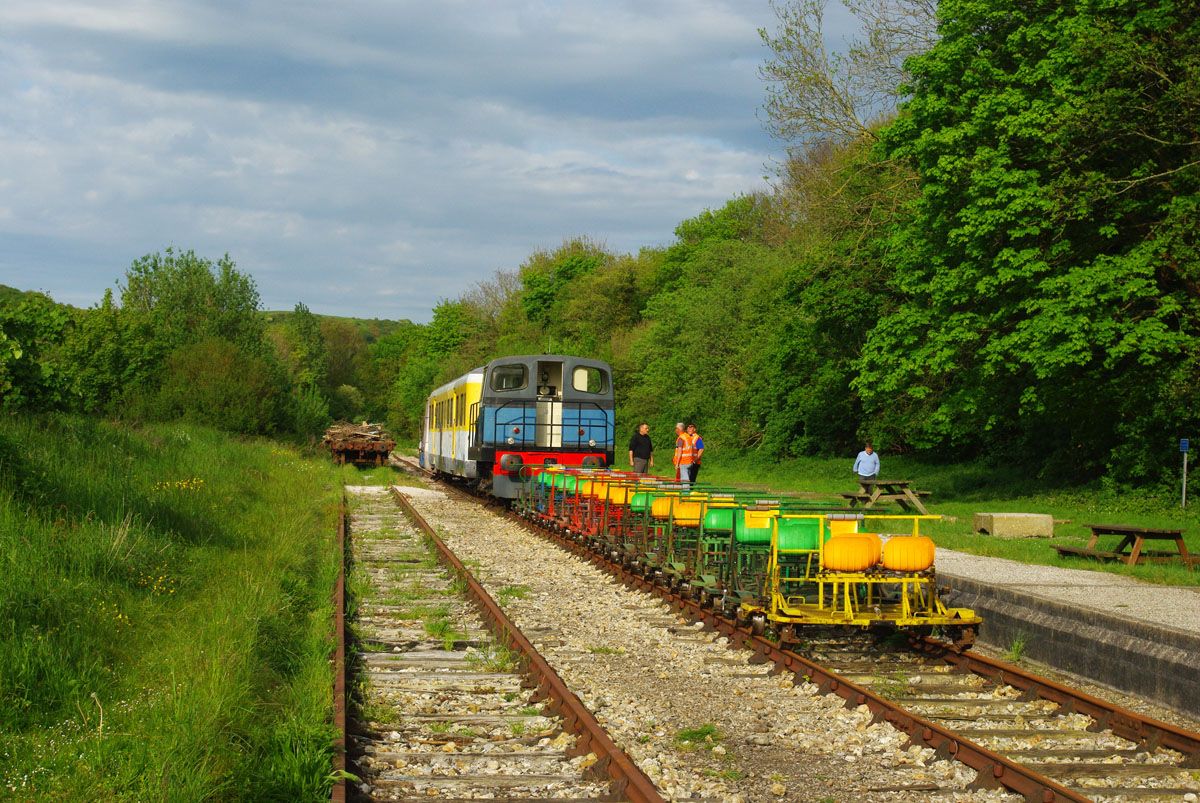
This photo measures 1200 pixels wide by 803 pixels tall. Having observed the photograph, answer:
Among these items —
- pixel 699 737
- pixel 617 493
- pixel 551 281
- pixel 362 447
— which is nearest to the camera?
pixel 699 737

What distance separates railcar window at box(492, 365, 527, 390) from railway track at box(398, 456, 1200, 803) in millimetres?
16567

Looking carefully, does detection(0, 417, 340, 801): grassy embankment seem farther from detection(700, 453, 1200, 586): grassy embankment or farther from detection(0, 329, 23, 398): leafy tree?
detection(700, 453, 1200, 586): grassy embankment

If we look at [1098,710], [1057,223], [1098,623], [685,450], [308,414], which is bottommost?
[1098,710]

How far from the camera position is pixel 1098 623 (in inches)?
386

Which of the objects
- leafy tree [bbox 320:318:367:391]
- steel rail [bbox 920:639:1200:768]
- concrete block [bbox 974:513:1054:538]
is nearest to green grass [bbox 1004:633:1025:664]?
steel rail [bbox 920:639:1200:768]

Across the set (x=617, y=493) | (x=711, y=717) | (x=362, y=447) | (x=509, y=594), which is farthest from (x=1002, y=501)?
(x=362, y=447)

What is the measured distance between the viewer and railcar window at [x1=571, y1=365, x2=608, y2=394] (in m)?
27.1

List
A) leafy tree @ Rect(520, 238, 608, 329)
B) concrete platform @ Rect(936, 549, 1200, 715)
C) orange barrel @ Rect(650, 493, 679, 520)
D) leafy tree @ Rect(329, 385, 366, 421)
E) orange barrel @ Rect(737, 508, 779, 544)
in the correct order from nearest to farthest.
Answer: concrete platform @ Rect(936, 549, 1200, 715) < orange barrel @ Rect(737, 508, 779, 544) < orange barrel @ Rect(650, 493, 679, 520) < leafy tree @ Rect(520, 238, 608, 329) < leafy tree @ Rect(329, 385, 366, 421)

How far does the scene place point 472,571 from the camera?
1498cm

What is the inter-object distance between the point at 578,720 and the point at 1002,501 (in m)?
22.8

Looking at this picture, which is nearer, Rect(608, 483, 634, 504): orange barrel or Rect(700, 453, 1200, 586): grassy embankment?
Rect(608, 483, 634, 504): orange barrel

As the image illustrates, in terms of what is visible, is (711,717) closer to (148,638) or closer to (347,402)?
(148,638)

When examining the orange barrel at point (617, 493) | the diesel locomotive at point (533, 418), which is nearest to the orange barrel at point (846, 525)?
the orange barrel at point (617, 493)

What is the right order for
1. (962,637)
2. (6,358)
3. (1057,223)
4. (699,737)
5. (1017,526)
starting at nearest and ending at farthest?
1. (699,737)
2. (962,637)
3. (6,358)
4. (1017,526)
5. (1057,223)
